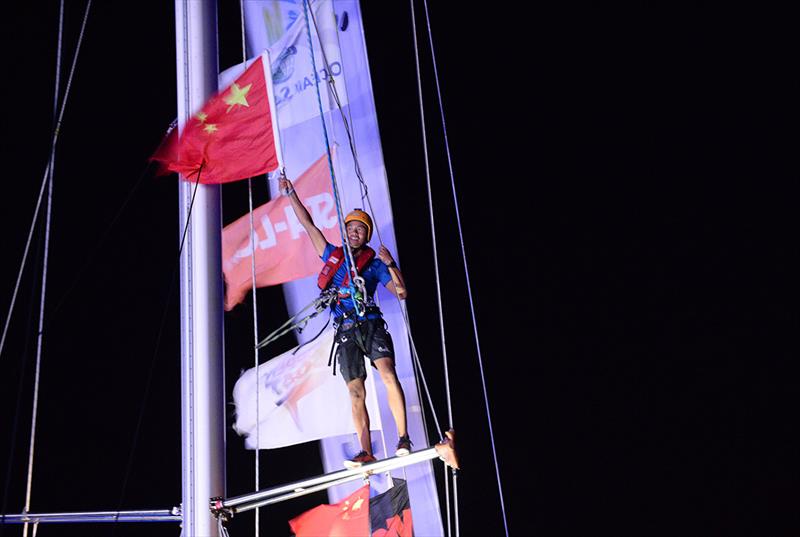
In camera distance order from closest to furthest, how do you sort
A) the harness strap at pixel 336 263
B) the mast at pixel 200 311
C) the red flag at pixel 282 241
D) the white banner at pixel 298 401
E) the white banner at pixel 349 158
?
the mast at pixel 200 311 < the harness strap at pixel 336 263 < the white banner at pixel 349 158 < the white banner at pixel 298 401 < the red flag at pixel 282 241

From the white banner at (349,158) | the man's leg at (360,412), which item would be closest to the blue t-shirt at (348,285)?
the man's leg at (360,412)

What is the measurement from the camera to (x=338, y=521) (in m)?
4.14

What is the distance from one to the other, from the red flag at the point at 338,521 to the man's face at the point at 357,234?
3.95 feet

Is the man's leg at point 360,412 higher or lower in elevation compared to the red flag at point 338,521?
higher

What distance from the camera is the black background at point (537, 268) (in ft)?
21.9

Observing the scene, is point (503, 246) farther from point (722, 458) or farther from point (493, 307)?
point (722, 458)

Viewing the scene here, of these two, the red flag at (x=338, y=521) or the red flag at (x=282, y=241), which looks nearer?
the red flag at (x=338, y=521)

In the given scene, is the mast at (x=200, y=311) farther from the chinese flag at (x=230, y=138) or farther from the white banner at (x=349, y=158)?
the white banner at (x=349, y=158)

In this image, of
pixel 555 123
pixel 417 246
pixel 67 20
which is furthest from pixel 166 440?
pixel 555 123

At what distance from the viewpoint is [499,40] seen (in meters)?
8.03

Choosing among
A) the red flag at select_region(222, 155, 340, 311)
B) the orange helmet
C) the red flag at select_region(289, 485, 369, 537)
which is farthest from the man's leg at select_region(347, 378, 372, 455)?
the red flag at select_region(222, 155, 340, 311)

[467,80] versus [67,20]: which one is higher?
[67,20]

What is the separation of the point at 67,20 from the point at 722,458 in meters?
6.66

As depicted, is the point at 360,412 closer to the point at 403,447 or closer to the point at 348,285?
the point at 403,447
